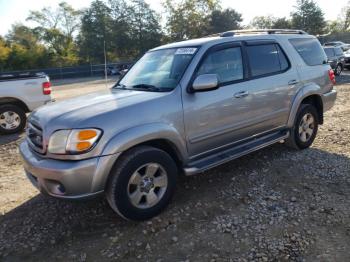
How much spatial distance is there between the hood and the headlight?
0.08 m

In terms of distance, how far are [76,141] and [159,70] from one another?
5.38 feet

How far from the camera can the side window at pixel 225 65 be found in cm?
430

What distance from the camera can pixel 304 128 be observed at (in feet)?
18.9

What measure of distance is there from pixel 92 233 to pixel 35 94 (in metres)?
5.64

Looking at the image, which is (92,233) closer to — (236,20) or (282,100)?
(282,100)

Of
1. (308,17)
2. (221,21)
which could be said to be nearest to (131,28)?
(221,21)

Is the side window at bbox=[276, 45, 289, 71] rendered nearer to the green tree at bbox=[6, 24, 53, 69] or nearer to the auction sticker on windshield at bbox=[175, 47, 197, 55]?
the auction sticker on windshield at bbox=[175, 47, 197, 55]

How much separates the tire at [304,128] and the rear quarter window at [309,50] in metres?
0.74

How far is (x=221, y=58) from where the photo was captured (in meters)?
4.46

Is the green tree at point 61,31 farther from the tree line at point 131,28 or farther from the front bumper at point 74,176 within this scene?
the front bumper at point 74,176

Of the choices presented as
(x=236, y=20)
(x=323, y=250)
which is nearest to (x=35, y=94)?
(x=323, y=250)

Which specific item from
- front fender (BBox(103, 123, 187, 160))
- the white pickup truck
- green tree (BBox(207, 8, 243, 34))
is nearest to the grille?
front fender (BBox(103, 123, 187, 160))

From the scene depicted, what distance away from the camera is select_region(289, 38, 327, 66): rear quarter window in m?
5.59

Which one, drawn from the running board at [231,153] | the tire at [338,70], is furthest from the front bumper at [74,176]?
the tire at [338,70]
